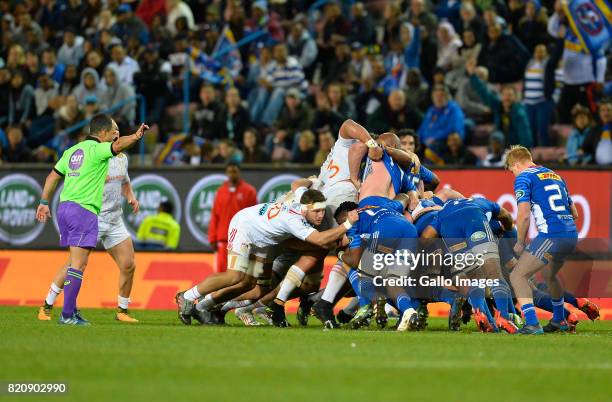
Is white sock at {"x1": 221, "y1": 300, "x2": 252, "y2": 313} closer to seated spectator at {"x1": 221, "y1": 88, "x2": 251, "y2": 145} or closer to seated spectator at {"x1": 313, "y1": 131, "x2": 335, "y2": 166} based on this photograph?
seated spectator at {"x1": 313, "y1": 131, "x2": 335, "y2": 166}

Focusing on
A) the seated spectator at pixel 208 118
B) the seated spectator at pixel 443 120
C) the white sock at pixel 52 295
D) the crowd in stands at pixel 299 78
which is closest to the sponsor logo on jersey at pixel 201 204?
the crowd in stands at pixel 299 78

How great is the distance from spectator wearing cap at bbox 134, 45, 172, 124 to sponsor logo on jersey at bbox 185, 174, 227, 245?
13.8 feet

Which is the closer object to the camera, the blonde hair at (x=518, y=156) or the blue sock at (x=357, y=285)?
the blonde hair at (x=518, y=156)

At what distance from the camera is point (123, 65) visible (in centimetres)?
2608

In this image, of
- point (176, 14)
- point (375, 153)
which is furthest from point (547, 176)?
point (176, 14)

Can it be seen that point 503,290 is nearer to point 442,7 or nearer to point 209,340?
point 209,340

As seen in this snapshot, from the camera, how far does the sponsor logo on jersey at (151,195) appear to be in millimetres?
21795

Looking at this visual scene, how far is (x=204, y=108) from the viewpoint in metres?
24.5

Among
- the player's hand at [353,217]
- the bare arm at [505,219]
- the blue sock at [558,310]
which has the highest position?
the player's hand at [353,217]

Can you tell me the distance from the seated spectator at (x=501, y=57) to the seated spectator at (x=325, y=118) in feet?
9.43

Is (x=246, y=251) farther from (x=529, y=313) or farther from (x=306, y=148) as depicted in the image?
(x=306, y=148)

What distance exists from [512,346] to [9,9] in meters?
20.9

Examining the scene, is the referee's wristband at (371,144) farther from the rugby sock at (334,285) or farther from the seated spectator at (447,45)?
the seated spectator at (447,45)

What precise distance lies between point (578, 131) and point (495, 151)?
1431 mm
